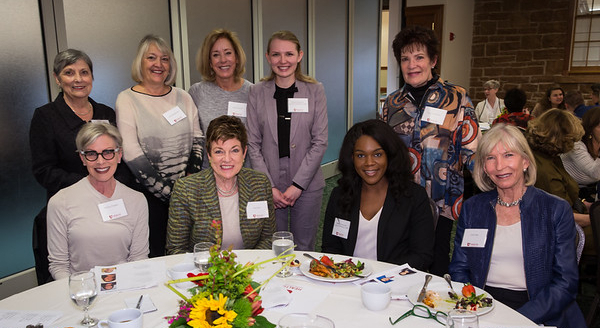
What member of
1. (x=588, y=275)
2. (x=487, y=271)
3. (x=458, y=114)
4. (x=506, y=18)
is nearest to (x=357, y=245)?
(x=487, y=271)

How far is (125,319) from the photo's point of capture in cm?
128

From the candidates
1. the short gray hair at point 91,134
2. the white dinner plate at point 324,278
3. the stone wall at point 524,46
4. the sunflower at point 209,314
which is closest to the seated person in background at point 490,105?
the stone wall at point 524,46

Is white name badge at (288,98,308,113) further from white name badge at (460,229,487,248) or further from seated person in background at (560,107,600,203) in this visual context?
seated person in background at (560,107,600,203)

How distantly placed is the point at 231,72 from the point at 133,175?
3.14 feet

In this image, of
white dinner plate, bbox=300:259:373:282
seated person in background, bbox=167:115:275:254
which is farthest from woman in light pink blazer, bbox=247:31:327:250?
white dinner plate, bbox=300:259:373:282

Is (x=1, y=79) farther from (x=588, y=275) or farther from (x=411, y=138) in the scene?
(x=588, y=275)

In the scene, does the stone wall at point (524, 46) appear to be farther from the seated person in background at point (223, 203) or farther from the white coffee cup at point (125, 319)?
the white coffee cup at point (125, 319)

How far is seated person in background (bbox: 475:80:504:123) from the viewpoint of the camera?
7836 mm

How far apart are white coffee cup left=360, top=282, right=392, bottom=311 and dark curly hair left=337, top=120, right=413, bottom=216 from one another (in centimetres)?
79

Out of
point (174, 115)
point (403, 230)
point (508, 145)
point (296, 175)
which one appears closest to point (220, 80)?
point (174, 115)

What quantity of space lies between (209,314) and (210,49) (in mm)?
2342

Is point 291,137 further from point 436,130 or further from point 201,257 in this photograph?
→ point 201,257

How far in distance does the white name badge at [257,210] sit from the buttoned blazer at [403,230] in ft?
1.23

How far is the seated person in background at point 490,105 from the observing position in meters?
7.84
